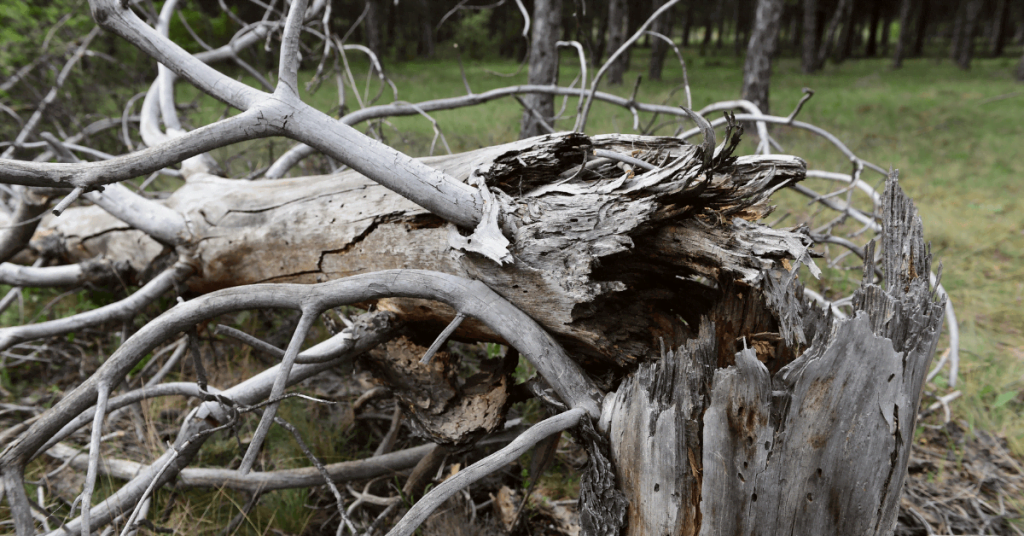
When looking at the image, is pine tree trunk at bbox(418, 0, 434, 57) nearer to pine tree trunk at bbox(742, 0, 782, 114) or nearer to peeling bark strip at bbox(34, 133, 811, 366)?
pine tree trunk at bbox(742, 0, 782, 114)

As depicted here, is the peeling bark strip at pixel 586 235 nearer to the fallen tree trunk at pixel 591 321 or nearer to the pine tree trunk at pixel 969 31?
the fallen tree trunk at pixel 591 321

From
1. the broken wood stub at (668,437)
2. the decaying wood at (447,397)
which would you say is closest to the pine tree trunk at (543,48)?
the decaying wood at (447,397)

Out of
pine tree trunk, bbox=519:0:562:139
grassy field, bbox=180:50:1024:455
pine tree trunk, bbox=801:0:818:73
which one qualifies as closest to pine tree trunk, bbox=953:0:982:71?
grassy field, bbox=180:50:1024:455

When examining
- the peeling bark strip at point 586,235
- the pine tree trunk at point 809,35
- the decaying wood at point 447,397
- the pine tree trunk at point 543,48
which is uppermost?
the pine tree trunk at point 809,35

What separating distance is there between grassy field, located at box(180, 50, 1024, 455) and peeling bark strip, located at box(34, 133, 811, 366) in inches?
75.3

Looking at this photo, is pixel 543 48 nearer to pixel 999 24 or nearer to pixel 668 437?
pixel 668 437

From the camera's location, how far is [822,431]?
4.60ft

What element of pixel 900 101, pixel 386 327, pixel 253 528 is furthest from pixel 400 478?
pixel 900 101

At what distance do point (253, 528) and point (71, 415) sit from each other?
35.7 inches

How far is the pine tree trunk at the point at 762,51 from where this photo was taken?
356 inches

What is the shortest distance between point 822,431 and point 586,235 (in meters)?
0.87

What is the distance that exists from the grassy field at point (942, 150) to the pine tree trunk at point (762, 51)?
980mm

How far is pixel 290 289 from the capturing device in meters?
1.82

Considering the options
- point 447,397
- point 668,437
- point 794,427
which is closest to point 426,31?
point 447,397
